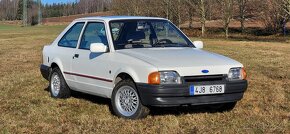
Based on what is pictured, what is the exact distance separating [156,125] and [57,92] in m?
3.01

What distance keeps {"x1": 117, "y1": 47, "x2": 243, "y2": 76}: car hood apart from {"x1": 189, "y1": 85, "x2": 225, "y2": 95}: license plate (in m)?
0.19

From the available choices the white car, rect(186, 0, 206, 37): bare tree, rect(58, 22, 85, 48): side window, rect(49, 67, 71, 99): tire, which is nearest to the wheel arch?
the white car

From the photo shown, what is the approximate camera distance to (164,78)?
22.2 ft

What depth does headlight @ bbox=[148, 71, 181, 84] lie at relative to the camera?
6.71 m

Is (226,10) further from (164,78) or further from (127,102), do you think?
(164,78)

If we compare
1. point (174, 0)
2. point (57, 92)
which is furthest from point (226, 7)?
point (57, 92)

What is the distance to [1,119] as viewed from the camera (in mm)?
7328

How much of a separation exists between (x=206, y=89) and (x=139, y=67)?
95 centimetres

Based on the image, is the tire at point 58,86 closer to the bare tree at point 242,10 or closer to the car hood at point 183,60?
the car hood at point 183,60

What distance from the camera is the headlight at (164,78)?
671 centimetres

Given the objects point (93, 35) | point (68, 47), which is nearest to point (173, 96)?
point (93, 35)

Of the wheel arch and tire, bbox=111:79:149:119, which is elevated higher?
the wheel arch

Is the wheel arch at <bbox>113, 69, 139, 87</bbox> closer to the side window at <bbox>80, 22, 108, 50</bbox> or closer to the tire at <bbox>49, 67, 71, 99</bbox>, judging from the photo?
the side window at <bbox>80, 22, 108, 50</bbox>

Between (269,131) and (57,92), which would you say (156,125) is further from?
(57,92)
